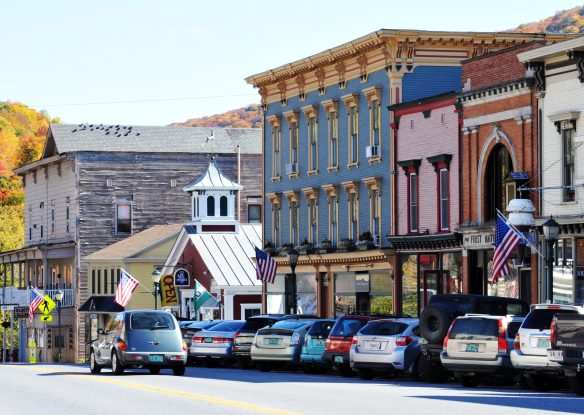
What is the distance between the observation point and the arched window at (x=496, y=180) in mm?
46031

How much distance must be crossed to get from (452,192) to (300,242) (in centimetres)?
1563

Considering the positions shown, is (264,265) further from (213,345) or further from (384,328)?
(384,328)

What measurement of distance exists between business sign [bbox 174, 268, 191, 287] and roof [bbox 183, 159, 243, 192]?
627cm

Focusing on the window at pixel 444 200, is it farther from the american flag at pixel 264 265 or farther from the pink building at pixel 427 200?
the american flag at pixel 264 265

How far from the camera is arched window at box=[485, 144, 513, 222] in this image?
151 feet

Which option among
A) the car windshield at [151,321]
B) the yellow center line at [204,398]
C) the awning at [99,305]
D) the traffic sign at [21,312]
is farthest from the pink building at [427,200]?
the traffic sign at [21,312]

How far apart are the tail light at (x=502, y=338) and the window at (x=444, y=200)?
1943cm

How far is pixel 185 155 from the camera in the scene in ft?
288

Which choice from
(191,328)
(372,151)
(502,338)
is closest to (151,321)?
(502,338)

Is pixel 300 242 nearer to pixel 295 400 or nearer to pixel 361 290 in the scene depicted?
pixel 361 290

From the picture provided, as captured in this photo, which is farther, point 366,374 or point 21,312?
point 21,312

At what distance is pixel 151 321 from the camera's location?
35.8 metres

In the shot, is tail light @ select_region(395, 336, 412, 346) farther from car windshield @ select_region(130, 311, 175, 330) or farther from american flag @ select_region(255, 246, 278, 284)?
american flag @ select_region(255, 246, 278, 284)

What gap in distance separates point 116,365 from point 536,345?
37.9ft
